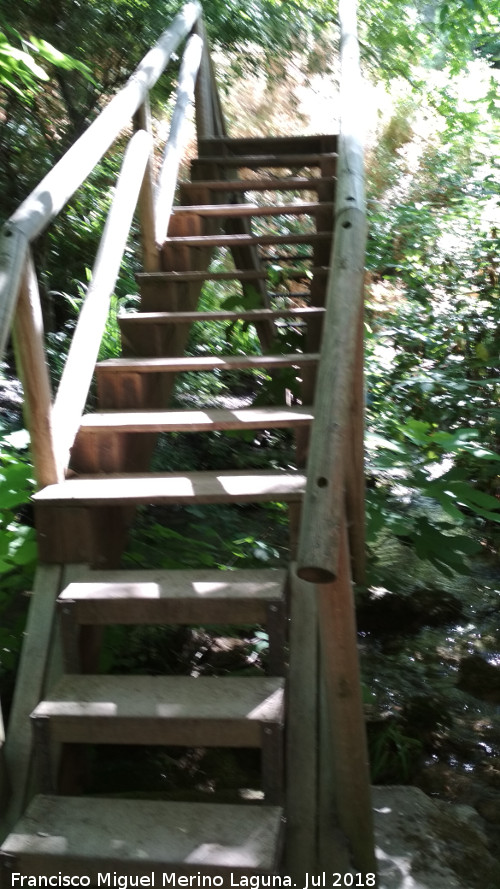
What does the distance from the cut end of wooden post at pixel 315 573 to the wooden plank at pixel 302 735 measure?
90cm

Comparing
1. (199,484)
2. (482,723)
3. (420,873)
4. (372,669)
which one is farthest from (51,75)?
(420,873)

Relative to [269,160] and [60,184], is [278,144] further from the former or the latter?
[60,184]

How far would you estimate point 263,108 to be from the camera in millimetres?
9000

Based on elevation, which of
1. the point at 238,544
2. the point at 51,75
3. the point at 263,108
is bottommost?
the point at 238,544

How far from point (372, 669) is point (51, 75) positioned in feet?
13.5

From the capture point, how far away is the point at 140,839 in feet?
6.09

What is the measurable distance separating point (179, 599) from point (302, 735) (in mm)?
508

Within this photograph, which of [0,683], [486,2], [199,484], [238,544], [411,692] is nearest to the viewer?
[199,484]

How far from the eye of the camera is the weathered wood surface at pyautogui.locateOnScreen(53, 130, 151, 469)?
264 cm

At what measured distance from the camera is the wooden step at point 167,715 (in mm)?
1996

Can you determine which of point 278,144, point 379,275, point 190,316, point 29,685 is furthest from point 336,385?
point 379,275

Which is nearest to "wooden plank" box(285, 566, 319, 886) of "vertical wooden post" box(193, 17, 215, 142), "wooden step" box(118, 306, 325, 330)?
"wooden step" box(118, 306, 325, 330)

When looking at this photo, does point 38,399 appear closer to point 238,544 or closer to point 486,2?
point 238,544

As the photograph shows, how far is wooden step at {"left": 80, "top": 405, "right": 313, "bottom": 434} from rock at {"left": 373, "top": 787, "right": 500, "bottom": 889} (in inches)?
49.5
